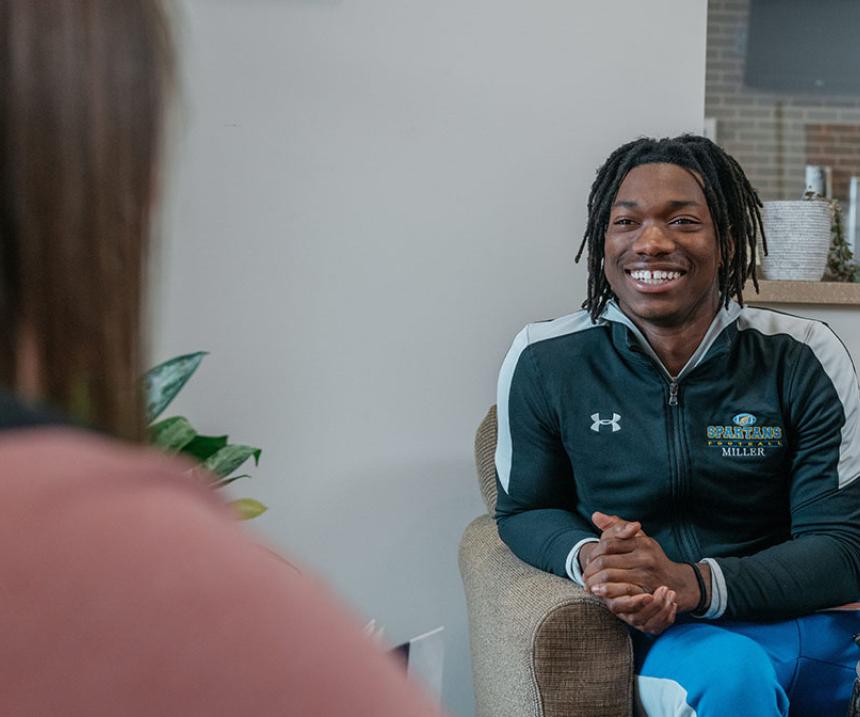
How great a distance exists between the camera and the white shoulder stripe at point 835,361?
6.11ft

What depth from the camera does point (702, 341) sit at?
6.38 ft

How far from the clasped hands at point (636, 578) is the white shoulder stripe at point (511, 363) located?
1.01ft

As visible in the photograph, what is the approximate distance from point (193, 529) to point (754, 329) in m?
1.79

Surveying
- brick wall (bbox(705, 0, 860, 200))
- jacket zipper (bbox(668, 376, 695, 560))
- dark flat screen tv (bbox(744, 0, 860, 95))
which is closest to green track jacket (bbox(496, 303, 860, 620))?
jacket zipper (bbox(668, 376, 695, 560))

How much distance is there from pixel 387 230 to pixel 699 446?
871 millimetres

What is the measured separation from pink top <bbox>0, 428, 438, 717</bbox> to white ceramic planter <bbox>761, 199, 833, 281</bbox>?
233 centimetres

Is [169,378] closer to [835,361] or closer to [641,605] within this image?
[641,605]

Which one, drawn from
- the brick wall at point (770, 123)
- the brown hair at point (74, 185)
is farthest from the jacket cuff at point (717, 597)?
the brick wall at point (770, 123)

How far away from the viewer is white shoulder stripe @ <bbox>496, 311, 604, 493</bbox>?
2002 mm

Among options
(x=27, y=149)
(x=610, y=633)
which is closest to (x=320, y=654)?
(x=27, y=149)

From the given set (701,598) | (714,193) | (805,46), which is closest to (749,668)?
(701,598)

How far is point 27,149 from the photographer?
1.33ft

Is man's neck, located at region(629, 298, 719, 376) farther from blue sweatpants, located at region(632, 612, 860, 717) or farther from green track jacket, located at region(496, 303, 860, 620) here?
blue sweatpants, located at region(632, 612, 860, 717)

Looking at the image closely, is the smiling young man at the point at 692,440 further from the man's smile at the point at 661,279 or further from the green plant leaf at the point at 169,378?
the green plant leaf at the point at 169,378
